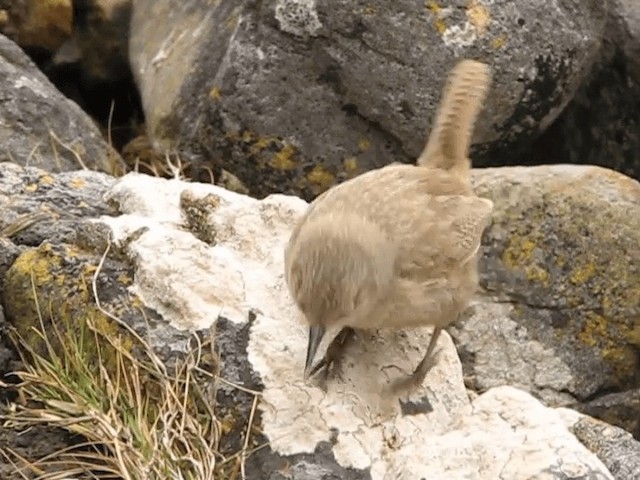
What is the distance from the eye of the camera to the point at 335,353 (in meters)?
4.27

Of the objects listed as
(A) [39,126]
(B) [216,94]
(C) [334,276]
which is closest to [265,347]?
(C) [334,276]

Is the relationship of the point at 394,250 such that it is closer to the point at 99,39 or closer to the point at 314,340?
the point at 314,340

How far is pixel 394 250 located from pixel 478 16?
208 cm

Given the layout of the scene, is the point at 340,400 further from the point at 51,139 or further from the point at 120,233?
the point at 51,139

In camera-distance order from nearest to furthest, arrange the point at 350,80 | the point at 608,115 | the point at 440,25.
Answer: the point at 440,25 → the point at 350,80 → the point at 608,115

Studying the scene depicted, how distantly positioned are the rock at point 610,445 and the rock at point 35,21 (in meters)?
3.88

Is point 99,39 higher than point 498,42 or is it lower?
lower

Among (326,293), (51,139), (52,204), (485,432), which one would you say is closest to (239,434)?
(326,293)

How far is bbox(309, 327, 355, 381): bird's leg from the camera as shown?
418cm

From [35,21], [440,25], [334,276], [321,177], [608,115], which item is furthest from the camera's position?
[35,21]

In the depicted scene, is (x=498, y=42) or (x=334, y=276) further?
(x=498, y=42)

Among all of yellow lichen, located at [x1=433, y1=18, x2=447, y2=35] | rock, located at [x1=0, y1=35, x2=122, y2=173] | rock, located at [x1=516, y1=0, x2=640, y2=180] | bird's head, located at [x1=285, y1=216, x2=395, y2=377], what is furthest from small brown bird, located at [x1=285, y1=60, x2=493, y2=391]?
rock, located at [x1=516, y1=0, x2=640, y2=180]

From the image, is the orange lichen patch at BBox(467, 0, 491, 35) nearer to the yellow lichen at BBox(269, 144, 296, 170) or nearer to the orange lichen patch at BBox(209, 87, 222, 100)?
the yellow lichen at BBox(269, 144, 296, 170)

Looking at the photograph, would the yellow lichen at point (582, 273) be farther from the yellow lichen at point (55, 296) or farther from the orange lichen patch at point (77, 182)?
the yellow lichen at point (55, 296)
